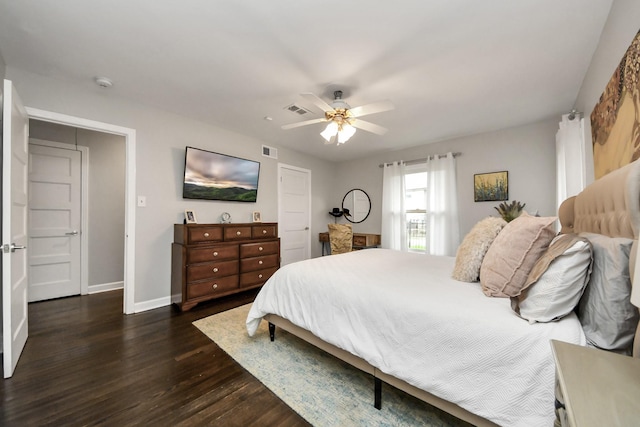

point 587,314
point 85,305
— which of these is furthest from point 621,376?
point 85,305

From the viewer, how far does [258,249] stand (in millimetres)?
3607

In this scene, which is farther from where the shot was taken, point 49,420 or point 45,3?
point 45,3

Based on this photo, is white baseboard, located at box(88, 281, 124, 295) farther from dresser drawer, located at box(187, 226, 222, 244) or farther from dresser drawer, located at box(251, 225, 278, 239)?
dresser drawer, located at box(251, 225, 278, 239)

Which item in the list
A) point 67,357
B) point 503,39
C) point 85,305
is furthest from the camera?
point 85,305

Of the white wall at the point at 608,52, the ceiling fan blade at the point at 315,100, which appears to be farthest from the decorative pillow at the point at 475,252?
the ceiling fan blade at the point at 315,100

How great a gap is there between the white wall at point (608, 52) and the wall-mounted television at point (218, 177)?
3686 millimetres

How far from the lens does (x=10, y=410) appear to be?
143 centimetres

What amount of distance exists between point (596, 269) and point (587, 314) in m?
0.19

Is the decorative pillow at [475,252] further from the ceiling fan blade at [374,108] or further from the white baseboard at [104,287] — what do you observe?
the white baseboard at [104,287]

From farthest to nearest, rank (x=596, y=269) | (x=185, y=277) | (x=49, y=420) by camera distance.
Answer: (x=185, y=277) → (x=49, y=420) → (x=596, y=269)

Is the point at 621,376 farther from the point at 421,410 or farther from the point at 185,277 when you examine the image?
the point at 185,277

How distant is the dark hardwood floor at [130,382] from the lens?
141 centimetres

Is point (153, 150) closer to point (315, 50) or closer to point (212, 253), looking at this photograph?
point (212, 253)

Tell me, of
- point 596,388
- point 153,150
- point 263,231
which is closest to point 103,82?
point 153,150
